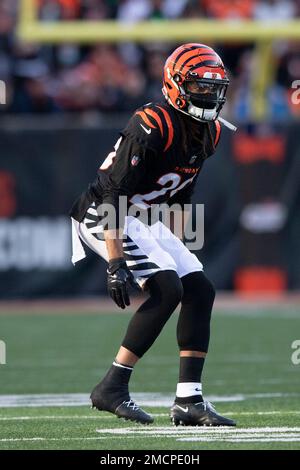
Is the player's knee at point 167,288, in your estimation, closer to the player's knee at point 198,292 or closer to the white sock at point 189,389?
the player's knee at point 198,292

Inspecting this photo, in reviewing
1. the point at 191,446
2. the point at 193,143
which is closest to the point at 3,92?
the point at 193,143

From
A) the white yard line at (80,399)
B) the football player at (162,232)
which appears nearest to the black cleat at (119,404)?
the football player at (162,232)

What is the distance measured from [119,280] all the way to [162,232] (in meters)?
0.38

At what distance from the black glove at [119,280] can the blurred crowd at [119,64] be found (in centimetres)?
786

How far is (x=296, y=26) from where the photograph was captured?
12.9m

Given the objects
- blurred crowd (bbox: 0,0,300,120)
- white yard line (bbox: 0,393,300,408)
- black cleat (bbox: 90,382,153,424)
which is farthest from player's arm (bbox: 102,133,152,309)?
blurred crowd (bbox: 0,0,300,120)

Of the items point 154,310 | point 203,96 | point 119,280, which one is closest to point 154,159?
point 203,96

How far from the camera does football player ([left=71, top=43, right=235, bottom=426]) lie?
525 cm

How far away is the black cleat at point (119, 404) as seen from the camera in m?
5.28

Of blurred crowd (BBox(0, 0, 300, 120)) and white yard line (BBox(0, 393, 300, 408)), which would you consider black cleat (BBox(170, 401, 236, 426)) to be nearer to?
white yard line (BBox(0, 393, 300, 408))

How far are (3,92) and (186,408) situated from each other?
26.2 ft

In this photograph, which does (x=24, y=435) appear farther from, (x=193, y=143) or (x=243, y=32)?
(x=243, y=32)

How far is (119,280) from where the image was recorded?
519 centimetres

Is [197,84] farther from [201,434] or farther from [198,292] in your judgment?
[201,434]
